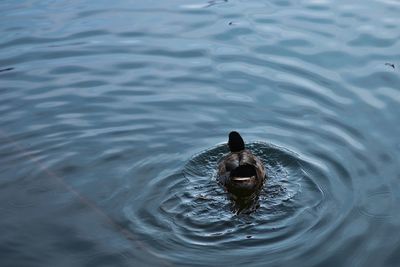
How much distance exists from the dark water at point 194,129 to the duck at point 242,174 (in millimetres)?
158

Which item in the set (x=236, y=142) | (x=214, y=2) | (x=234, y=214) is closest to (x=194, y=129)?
(x=236, y=142)

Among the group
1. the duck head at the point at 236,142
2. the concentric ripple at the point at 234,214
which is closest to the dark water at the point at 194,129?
the concentric ripple at the point at 234,214

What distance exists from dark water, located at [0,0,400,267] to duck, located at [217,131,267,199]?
158mm

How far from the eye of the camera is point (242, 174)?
982 cm

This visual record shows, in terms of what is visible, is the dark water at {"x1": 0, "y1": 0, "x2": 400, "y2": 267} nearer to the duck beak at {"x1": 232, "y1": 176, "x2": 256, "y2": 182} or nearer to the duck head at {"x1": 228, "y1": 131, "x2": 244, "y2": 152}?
the duck beak at {"x1": 232, "y1": 176, "x2": 256, "y2": 182}

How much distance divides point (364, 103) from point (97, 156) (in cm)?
415

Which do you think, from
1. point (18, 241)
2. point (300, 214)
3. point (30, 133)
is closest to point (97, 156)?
point (30, 133)

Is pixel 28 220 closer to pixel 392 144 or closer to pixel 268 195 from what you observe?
pixel 268 195

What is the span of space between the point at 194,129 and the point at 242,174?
5.43ft

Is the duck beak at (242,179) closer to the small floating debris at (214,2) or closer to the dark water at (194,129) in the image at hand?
the dark water at (194,129)

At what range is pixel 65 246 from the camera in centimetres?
863

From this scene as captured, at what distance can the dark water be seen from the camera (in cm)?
859

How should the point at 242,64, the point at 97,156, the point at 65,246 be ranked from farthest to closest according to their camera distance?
the point at 242,64 < the point at 97,156 < the point at 65,246

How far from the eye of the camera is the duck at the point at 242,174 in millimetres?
9781
